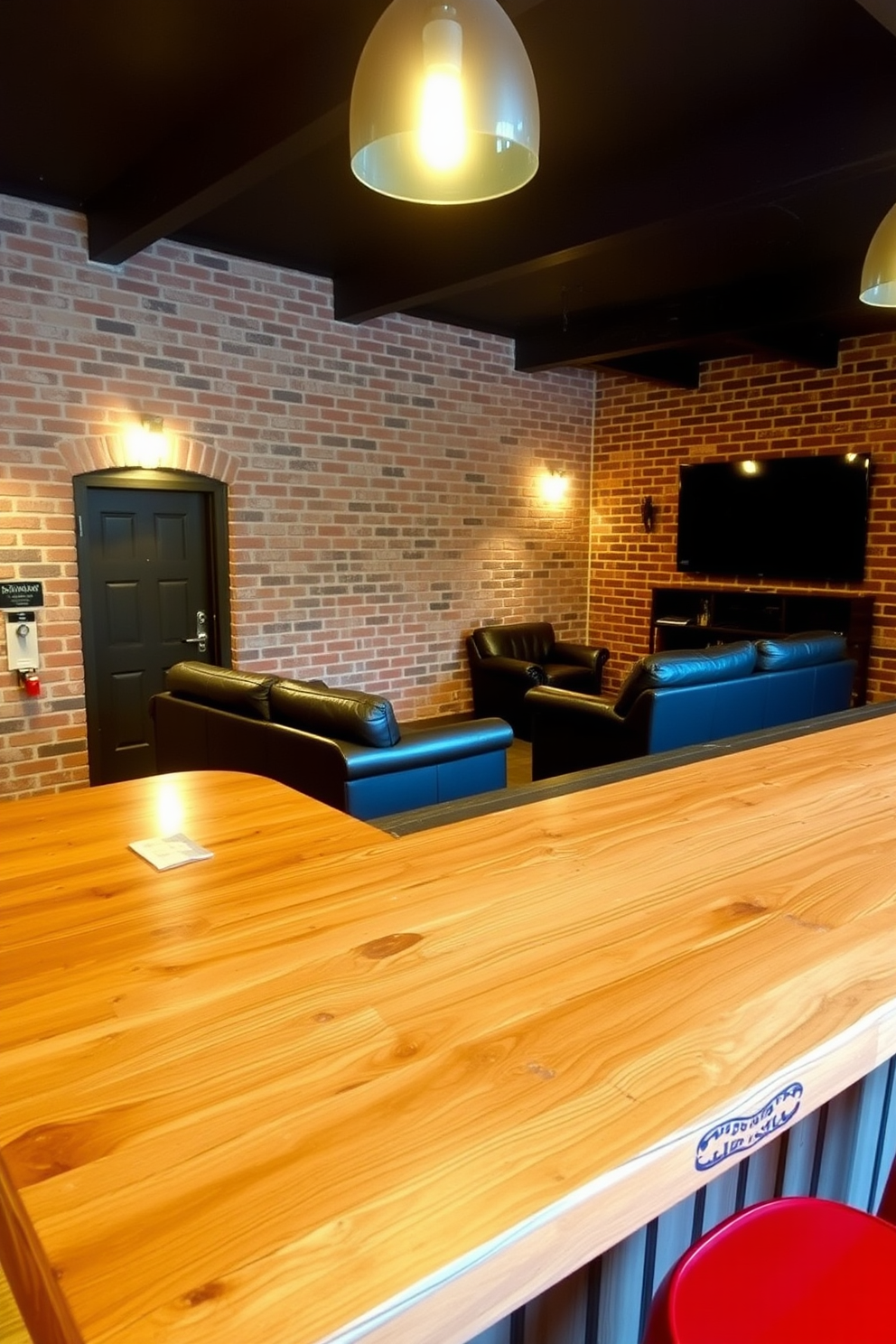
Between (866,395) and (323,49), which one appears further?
(866,395)

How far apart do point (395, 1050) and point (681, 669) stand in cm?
312

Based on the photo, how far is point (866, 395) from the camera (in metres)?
5.47

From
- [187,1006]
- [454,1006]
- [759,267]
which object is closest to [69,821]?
[187,1006]

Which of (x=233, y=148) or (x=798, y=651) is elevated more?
(x=233, y=148)

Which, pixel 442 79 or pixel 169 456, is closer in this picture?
pixel 442 79

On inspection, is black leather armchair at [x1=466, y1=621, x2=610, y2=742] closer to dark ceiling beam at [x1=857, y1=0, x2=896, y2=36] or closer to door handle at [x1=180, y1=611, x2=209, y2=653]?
door handle at [x1=180, y1=611, x2=209, y2=653]

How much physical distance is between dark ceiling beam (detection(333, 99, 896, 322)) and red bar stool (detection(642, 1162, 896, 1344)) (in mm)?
3041

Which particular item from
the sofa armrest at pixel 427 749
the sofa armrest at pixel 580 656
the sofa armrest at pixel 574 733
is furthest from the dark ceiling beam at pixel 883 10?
the sofa armrest at pixel 580 656

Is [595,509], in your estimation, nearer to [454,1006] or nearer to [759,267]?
[759,267]

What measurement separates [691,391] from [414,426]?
7.69 feet

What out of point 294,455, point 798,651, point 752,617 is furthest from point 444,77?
point 752,617

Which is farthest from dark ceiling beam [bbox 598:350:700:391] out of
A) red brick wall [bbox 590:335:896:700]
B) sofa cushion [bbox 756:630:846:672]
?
sofa cushion [bbox 756:630:846:672]

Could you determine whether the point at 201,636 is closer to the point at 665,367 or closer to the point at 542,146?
the point at 542,146

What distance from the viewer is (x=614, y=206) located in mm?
3385
